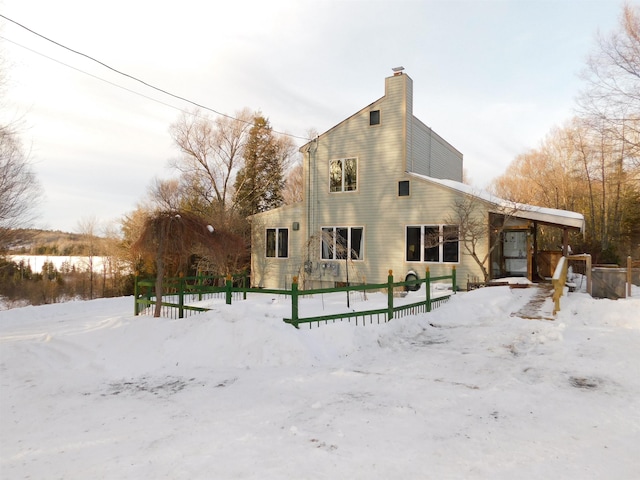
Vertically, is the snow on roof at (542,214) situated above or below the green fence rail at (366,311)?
above

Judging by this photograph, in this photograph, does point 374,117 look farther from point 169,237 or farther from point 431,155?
point 169,237

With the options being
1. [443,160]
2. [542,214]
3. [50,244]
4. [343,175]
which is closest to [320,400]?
[542,214]

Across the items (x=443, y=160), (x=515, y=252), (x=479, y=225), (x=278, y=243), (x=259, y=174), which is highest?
(x=259, y=174)

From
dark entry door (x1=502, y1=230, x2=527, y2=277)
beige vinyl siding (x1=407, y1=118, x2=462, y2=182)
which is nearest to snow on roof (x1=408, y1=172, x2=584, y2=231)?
beige vinyl siding (x1=407, y1=118, x2=462, y2=182)

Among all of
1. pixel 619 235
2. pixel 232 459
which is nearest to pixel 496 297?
pixel 232 459

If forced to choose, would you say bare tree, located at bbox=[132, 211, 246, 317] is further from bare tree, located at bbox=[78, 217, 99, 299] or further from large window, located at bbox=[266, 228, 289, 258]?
bare tree, located at bbox=[78, 217, 99, 299]

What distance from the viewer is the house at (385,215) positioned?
1566 centimetres

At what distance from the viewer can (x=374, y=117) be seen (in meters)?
17.9

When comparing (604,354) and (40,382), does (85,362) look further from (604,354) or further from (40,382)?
(604,354)

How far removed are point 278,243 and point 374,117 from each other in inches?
314

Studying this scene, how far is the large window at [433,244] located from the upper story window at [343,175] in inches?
145

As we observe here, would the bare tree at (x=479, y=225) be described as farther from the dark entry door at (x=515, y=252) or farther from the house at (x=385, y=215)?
the dark entry door at (x=515, y=252)

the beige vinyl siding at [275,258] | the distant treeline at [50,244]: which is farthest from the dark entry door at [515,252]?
the distant treeline at [50,244]

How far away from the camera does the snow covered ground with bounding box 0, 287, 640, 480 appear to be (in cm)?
335
